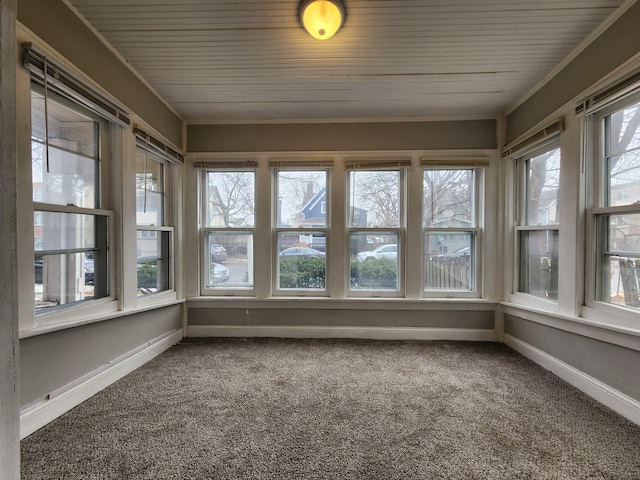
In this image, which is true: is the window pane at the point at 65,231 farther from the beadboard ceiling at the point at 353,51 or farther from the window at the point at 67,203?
the beadboard ceiling at the point at 353,51

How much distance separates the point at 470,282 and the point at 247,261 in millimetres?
2478

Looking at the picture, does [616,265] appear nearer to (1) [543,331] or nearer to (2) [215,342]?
(1) [543,331]

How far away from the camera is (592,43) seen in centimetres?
178

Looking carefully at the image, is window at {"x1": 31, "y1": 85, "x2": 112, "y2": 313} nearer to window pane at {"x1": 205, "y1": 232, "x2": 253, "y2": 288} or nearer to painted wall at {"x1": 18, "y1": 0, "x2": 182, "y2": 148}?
painted wall at {"x1": 18, "y1": 0, "x2": 182, "y2": 148}

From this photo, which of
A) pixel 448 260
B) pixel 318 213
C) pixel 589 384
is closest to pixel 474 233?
pixel 448 260

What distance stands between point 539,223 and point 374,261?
5.07 feet

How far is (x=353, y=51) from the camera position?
6.20ft

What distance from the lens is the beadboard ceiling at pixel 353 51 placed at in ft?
5.20

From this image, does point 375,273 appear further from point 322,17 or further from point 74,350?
point 74,350

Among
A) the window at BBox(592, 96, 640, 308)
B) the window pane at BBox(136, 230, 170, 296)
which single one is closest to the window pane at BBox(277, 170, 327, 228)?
the window pane at BBox(136, 230, 170, 296)

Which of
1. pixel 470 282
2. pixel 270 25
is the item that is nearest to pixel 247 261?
pixel 270 25

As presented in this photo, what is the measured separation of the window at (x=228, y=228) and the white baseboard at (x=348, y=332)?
1.49 ft

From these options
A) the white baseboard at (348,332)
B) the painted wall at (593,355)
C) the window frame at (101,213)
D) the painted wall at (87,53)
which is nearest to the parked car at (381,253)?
the white baseboard at (348,332)

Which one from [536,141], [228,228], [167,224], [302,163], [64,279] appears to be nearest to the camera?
[64,279]
